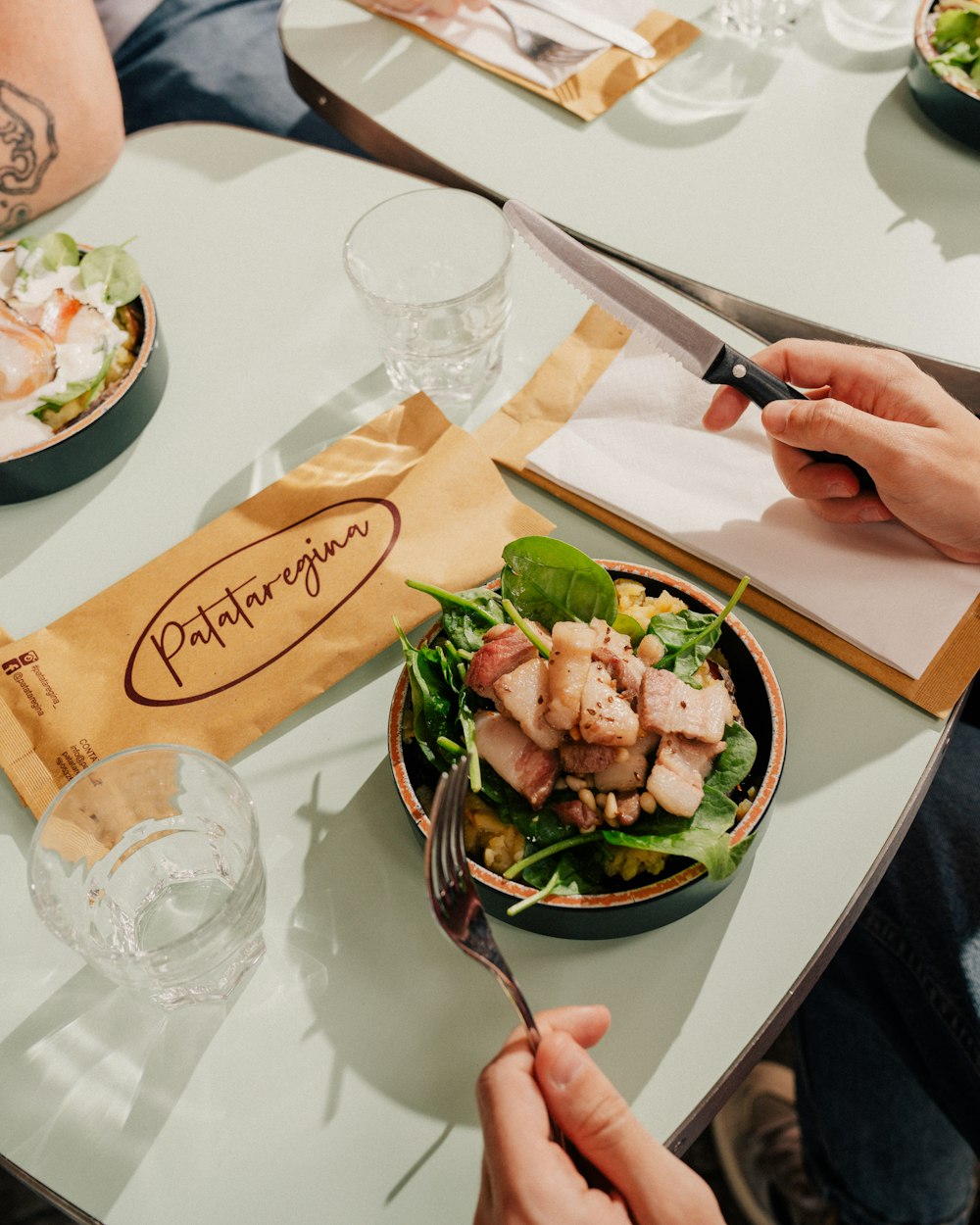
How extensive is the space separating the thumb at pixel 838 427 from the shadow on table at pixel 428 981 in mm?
436

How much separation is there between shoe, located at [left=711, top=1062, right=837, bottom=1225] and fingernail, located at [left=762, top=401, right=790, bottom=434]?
1038 millimetres

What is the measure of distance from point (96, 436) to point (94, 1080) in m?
0.67

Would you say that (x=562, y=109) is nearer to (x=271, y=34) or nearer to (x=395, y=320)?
(x=395, y=320)

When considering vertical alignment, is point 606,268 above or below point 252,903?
above

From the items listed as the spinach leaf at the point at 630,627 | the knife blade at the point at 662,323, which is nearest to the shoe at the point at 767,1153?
the spinach leaf at the point at 630,627

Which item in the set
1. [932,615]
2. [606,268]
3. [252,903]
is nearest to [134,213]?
[606,268]

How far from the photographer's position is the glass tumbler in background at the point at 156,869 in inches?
29.4

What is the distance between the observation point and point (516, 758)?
79 cm

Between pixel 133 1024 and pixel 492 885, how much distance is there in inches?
12.7

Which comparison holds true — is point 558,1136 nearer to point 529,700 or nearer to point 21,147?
point 529,700

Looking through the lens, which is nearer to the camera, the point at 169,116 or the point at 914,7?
the point at 914,7

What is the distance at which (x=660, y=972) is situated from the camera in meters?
0.79

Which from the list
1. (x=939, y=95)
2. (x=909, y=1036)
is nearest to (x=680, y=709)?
(x=909, y=1036)

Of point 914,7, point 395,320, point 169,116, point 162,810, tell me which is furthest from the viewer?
point 169,116
